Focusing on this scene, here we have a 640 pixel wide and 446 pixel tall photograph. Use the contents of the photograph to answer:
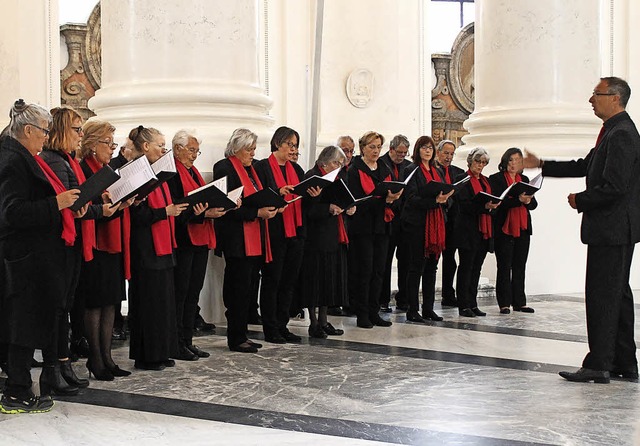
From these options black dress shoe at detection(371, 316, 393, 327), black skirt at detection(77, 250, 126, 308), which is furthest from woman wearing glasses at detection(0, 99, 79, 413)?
black dress shoe at detection(371, 316, 393, 327)

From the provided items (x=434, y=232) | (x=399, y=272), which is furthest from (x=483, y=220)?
(x=399, y=272)

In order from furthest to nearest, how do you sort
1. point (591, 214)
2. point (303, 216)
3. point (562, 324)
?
point (562, 324) → point (303, 216) → point (591, 214)

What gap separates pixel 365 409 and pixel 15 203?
→ 6.51 ft

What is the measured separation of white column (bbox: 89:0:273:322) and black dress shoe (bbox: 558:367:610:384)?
10.1 ft

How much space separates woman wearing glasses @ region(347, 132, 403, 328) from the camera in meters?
7.91

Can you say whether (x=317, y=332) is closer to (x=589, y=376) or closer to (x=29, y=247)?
(x=589, y=376)

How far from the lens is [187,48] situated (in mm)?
7660

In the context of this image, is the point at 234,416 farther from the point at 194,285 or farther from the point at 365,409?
the point at 194,285

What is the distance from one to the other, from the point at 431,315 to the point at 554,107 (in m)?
3.16

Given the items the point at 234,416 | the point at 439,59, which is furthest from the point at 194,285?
the point at 439,59

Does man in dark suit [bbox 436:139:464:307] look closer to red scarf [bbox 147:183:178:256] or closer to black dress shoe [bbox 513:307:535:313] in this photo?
black dress shoe [bbox 513:307:535:313]

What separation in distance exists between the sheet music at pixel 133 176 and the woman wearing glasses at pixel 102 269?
242mm

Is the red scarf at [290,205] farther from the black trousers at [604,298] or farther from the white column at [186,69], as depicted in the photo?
the black trousers at [604,298]

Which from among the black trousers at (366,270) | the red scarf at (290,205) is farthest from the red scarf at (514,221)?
the red scarf at (290,205)
